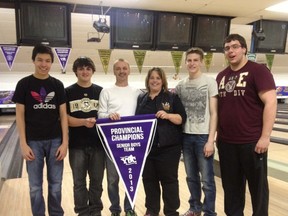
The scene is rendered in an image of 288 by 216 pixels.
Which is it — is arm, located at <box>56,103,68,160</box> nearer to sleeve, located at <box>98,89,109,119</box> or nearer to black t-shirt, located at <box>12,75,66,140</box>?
black t-shirt, located at <box>12,75,66,140</box>

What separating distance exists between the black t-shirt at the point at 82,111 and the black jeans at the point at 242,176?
1.01 meters

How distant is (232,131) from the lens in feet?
7.06

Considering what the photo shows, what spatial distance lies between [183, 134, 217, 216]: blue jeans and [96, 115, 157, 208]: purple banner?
1.12 ft

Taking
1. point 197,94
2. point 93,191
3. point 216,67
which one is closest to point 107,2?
point 197,94

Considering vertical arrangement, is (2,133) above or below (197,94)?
below

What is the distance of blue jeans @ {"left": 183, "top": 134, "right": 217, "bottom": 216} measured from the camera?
7.89 feet

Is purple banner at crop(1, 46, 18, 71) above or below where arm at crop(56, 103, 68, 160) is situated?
above

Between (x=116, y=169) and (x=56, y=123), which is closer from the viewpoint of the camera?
(x=56, y=123)

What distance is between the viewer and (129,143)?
2.45 meters

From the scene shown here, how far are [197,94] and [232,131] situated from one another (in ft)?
1.42

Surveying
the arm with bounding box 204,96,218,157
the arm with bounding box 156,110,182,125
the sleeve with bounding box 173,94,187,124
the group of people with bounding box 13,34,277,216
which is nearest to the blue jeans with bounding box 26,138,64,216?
the group of people with bounding box 13,34,277,216

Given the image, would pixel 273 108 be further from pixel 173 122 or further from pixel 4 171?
pixel 4 171

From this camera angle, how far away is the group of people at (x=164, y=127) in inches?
82.8

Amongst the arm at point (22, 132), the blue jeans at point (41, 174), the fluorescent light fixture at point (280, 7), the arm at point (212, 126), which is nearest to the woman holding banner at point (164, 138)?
the arm at point (212, 126)
